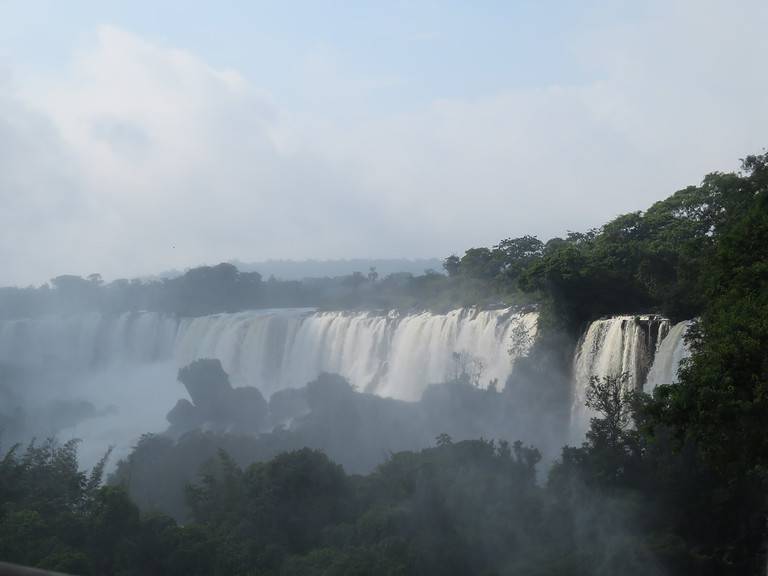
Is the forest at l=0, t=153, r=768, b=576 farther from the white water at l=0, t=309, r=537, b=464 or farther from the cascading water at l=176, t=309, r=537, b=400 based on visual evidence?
the white water at l=0, t=309, r=537, b=464

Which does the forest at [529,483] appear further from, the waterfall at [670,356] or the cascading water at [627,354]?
the waterfall at [670,356]

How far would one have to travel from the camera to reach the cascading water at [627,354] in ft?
58.3

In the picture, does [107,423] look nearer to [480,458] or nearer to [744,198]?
[480,458]

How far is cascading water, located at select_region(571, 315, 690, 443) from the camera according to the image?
58.3ft

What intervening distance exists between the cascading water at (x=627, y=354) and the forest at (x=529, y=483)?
0.57m

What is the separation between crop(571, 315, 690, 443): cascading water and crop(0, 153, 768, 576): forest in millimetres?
566

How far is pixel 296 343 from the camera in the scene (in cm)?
3678

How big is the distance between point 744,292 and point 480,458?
245 inches

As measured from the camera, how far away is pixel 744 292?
40.2 feet

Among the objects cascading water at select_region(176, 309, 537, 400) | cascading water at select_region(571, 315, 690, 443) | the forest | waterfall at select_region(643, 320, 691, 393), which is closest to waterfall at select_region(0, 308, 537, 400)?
cascading water at select_region(176, 309, 537, 400)

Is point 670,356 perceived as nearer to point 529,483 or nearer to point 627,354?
point 627,354

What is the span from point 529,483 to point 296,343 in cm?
2161

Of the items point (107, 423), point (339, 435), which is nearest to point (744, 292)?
point (339, 435)

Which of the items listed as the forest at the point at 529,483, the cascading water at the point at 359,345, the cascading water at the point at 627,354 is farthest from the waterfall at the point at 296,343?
the cascading water at the point at 627,354
